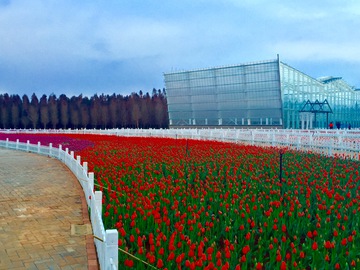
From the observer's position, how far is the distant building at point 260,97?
49.5 metres

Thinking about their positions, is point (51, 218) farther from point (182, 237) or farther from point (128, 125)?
point (128, 125)

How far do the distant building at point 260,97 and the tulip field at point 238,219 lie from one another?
125 feet

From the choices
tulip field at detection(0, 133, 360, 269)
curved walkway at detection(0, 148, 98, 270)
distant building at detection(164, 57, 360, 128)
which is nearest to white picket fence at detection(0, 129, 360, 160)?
tulip field at detection(0, 133, 360, 269)

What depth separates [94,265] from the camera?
5.16m

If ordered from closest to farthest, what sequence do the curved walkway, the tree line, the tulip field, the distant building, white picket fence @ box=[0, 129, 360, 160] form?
1. the tulip field
2. the curved walkway
3. white picket fence @ box=[0, 129, 360, 160]
4. the distant building
5. the tree line

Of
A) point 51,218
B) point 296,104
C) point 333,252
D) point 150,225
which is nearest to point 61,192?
point 51,218

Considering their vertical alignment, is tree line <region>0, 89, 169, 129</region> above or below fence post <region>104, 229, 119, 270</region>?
above

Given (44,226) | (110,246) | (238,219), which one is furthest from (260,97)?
(110,246)

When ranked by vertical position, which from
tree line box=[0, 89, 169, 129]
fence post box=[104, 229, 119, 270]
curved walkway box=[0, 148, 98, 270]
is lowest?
curved walkway box=[0, 148, 98, 270]

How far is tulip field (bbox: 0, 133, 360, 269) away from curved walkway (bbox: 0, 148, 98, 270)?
1.99ft

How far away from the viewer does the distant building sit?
4947 cm

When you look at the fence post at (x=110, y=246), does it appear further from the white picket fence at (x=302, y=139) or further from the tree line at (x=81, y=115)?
the tree line at (x=81, y=115)

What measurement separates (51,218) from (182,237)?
131 inches

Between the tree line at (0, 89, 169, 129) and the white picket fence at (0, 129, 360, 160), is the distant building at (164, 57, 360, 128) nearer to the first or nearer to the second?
the white picket fence at (0, 129, 360, 160)
